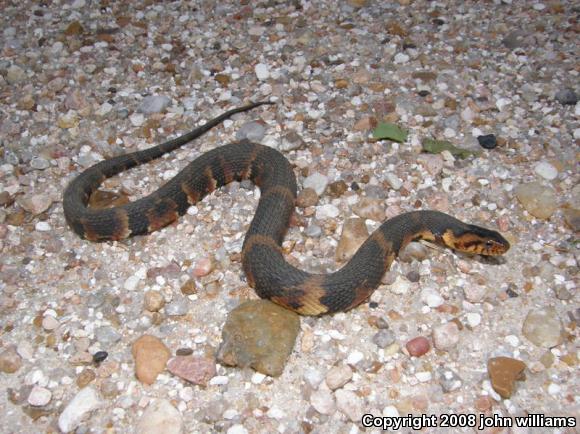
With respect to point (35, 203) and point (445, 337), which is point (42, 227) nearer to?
point (35, 203)

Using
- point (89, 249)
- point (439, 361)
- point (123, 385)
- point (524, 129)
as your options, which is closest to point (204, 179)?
point (89, 249)

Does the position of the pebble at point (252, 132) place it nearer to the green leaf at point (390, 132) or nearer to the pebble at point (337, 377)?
the green leaf at point (390, 132)

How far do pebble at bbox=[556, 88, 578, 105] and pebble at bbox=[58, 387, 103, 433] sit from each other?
4.81 m

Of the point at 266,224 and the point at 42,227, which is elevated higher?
the point at 266,224

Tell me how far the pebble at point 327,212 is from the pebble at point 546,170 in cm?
179

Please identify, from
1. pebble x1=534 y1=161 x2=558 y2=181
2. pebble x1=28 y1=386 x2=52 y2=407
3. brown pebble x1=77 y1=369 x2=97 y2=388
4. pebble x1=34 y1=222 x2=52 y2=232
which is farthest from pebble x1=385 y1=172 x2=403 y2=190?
pebble x1=28 y1=386 x2=52 y2=407

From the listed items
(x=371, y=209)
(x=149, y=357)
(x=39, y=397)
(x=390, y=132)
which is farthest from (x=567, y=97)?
(x=39, y=397)

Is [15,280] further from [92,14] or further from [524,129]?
[524,129]

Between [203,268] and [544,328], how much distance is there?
2469 mm

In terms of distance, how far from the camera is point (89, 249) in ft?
14.7

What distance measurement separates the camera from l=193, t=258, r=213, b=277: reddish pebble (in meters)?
4.26

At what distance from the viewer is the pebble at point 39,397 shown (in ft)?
11.5

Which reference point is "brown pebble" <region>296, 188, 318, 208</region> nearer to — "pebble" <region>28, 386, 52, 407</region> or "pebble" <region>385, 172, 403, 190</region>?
"pebble" <region>385, 172, 403, 190</region>

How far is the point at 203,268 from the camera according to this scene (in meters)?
4.27
